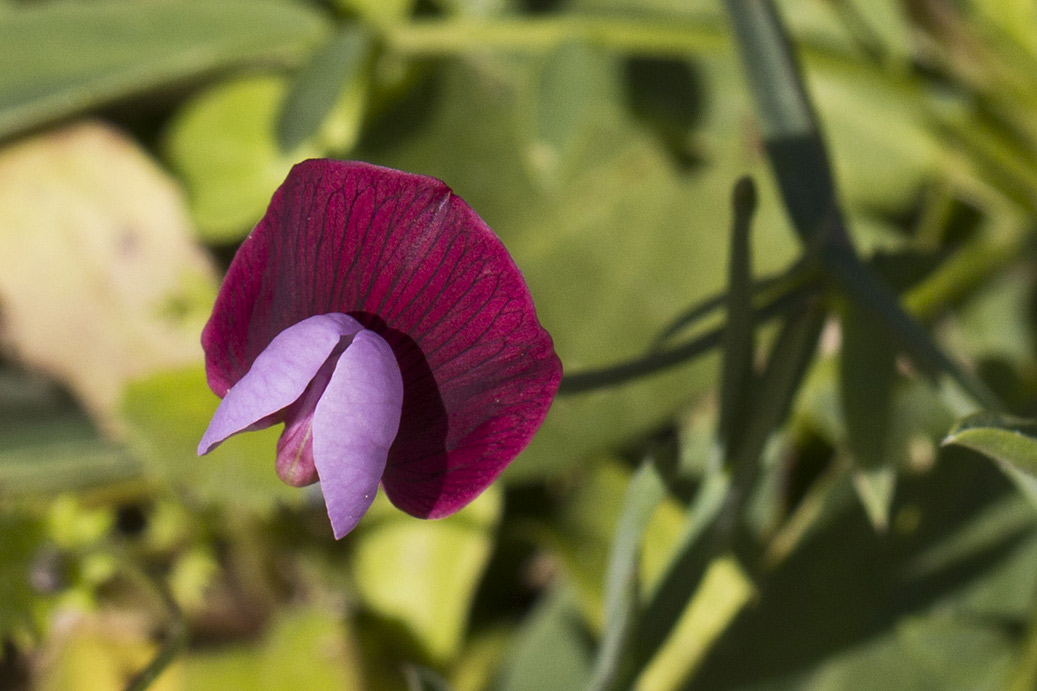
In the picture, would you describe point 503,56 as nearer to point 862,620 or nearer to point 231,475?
point 231,475

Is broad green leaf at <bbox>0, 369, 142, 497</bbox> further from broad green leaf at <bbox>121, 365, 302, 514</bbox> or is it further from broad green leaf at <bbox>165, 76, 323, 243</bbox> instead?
broad green leaf at <bbox>165, 76, 323, 243</bbox>

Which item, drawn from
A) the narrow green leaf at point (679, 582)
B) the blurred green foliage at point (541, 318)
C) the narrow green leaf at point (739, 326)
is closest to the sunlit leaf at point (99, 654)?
the blurred green foliage at point (541, 318)

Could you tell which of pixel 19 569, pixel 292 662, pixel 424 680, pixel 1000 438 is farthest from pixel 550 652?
pixel 1000 438

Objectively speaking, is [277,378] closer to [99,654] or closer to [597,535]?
[597,535]

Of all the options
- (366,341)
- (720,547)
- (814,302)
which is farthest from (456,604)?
(366,341)

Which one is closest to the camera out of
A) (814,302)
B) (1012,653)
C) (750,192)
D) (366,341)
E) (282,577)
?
(366,341)

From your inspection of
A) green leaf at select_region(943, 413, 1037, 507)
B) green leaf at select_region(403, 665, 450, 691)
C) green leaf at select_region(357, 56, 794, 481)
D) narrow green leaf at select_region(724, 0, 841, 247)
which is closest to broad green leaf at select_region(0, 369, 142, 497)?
green leaf at select_region(357, 56, 794, 481)
